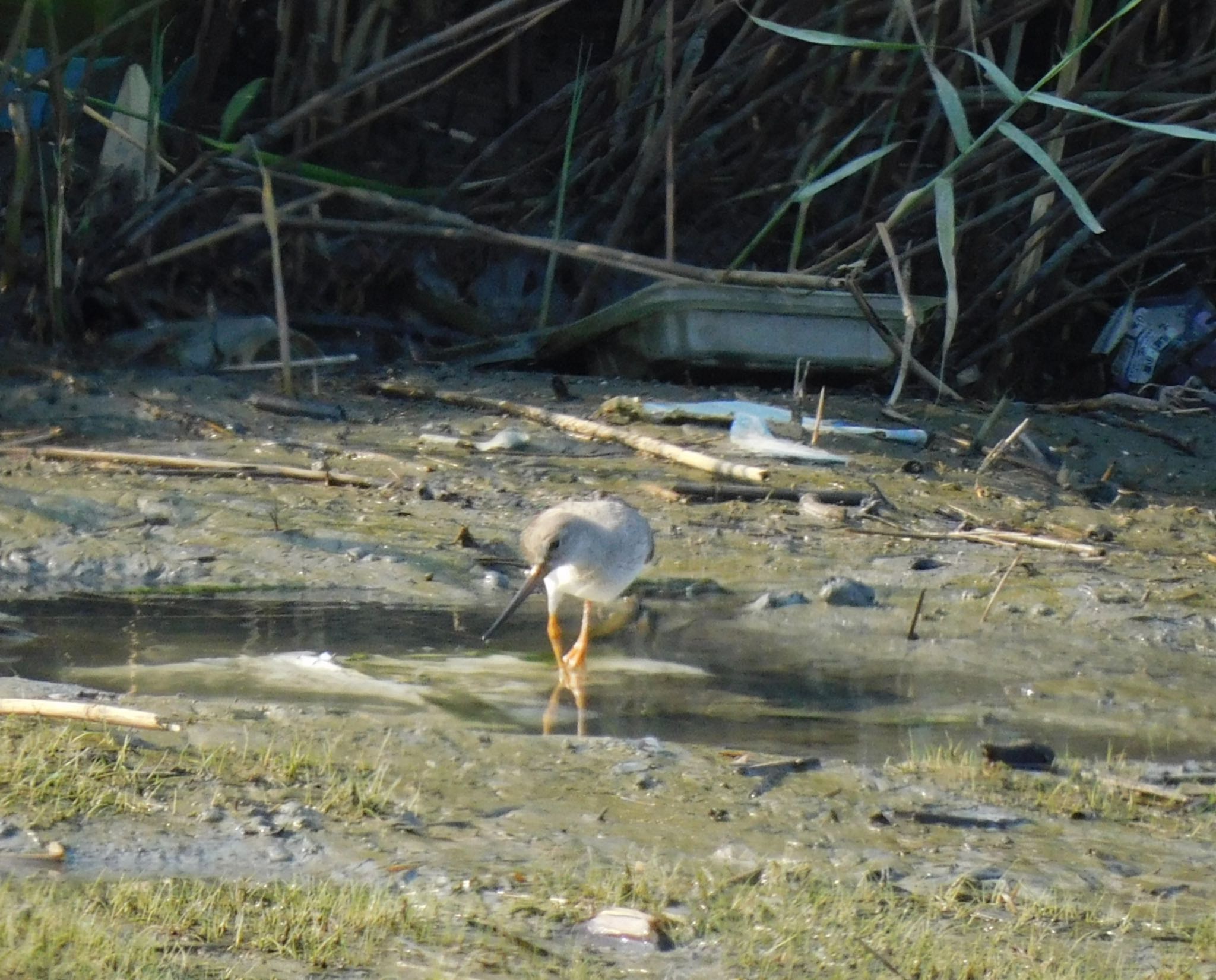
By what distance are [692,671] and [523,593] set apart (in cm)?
59

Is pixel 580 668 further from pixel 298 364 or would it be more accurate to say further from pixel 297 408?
pixel 298 364

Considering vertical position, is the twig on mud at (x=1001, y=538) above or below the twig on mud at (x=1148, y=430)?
below

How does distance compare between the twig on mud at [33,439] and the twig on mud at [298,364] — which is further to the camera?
the twig on mud at [298,364]

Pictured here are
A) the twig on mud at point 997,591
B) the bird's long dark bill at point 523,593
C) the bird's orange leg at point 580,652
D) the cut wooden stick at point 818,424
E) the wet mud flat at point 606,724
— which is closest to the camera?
the wet mud flat at point 606,724

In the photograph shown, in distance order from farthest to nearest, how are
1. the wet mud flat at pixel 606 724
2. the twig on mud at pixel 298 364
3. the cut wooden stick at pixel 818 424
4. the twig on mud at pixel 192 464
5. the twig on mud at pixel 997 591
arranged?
the twig on mud at pixel 298 364
the cut wooden stick at pixel 818 424
the twig on mud at pixel 192 464
the twig on mud at pixel 997 591
the wet mud flat at pixel 606 724

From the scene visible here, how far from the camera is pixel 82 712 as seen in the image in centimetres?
349

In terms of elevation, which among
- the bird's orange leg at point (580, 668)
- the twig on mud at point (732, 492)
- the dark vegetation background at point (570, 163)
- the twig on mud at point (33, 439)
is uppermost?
the dark vegetation background at point (570, 163)

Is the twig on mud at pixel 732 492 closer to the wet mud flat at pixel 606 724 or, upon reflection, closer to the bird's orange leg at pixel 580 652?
the wet mud flat at pixel 606 724

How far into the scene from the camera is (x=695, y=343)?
776 centimetres

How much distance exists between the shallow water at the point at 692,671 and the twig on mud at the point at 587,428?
3.48 ft

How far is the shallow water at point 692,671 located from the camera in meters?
4.14

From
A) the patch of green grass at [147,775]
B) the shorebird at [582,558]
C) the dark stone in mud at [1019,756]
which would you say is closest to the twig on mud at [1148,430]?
the shorebird at [582,558]

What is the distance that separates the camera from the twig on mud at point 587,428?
6242mm

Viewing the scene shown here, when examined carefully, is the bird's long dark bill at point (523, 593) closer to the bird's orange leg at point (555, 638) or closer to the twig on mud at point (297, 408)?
the bird's orange leg at point (555, 638)
